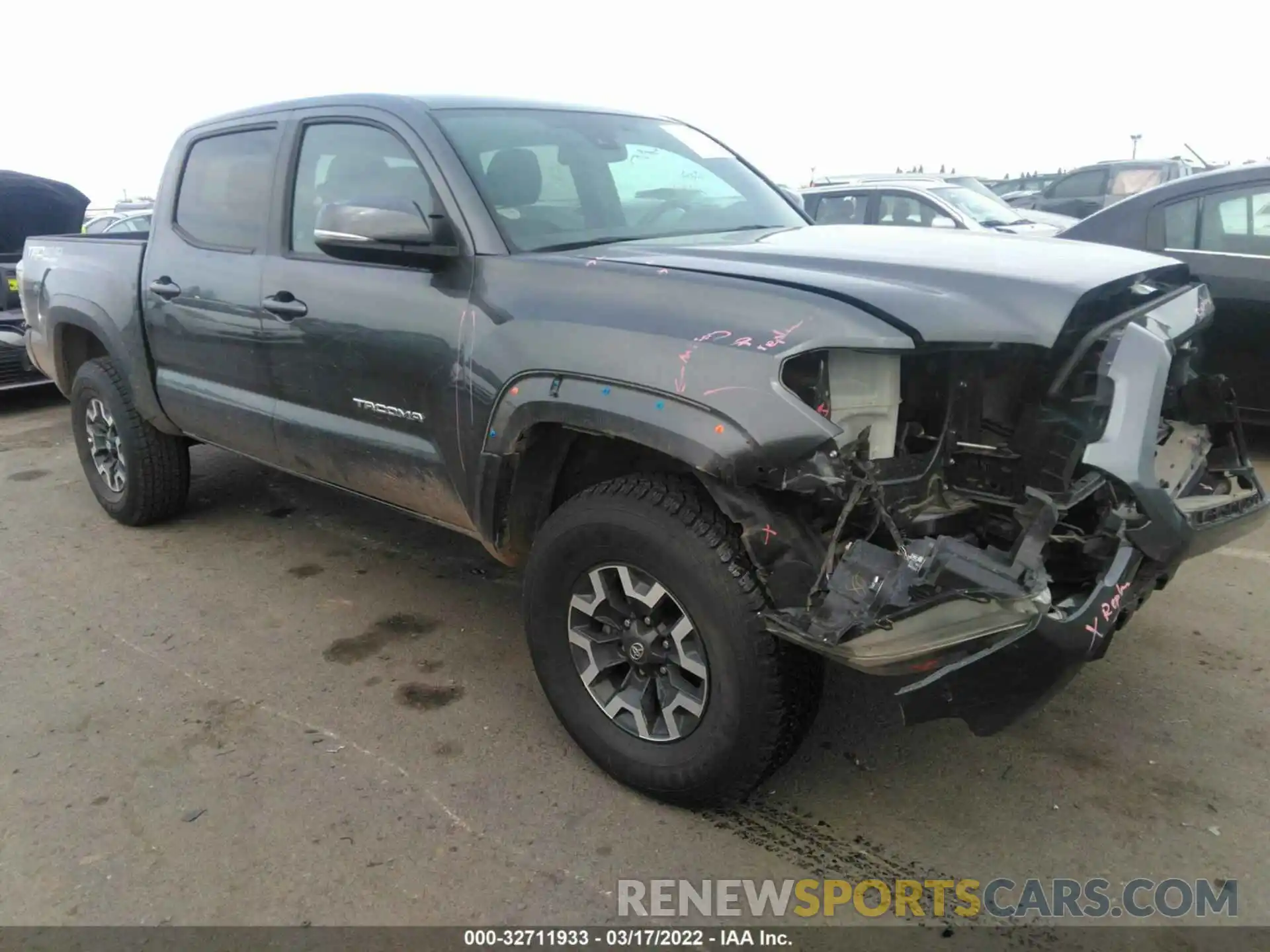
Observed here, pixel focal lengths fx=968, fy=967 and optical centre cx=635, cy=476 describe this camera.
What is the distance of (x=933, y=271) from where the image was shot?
2477 millimetres

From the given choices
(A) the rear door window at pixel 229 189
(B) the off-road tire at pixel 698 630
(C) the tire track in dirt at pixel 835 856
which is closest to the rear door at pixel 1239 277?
(C) the tire track in dirt at pixel 835 856

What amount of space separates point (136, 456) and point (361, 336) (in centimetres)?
220

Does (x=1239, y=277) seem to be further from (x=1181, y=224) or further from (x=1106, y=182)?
(x=1106, y=182)

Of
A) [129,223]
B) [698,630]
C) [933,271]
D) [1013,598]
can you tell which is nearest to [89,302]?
[698,630]

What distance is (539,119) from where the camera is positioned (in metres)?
3.52

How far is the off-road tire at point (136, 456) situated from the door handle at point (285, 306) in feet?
5.00

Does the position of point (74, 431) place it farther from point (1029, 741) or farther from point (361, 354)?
point (1029, 741)

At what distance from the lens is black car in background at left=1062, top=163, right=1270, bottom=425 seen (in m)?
5.22

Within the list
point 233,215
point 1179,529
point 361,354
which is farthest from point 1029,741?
point 233,215

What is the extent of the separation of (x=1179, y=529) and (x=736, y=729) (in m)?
1.16

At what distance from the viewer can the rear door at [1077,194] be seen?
49.3ft

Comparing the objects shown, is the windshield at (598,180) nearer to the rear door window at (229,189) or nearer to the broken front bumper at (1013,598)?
the rear door window at (229,189)

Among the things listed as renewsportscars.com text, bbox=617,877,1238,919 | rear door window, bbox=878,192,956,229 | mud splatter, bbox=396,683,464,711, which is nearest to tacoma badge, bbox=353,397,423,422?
mud splatter, bbox=396,683,464,711

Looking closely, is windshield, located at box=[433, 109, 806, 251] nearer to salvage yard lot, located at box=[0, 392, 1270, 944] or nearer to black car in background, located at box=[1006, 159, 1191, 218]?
salvage yard lot, located at box=[0, 392, 1270, 944]
